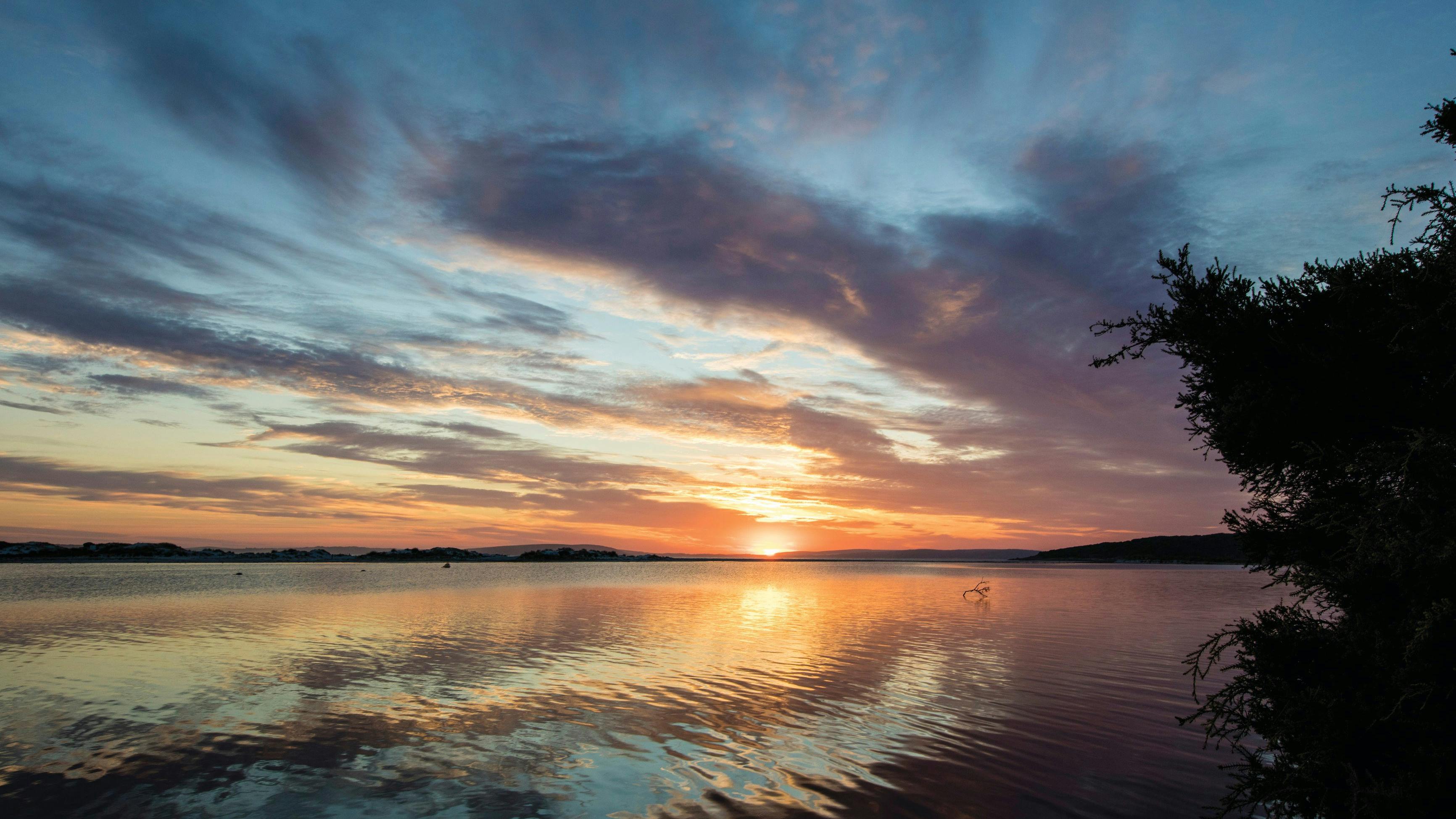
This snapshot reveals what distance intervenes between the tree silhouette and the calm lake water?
2.23 meters

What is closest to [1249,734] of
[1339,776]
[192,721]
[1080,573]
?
[1339,776]

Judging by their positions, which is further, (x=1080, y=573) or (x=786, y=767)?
(x=1080, y=573)

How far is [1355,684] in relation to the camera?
960 cm

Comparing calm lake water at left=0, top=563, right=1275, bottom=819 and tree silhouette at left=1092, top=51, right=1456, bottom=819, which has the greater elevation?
tree silhouette at left=1092, top=51, right=1456, bottom=819

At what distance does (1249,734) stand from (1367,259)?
32.8ft

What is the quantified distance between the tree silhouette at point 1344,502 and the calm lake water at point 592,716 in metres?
2.23

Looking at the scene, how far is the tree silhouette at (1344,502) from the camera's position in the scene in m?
8.71

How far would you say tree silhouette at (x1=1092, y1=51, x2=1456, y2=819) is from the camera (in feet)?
28.6

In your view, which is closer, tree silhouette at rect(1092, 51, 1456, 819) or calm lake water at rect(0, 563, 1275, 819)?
tree silhouette at rect(1092, 51, 1456, 819)

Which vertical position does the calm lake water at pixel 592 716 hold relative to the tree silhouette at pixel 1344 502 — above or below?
below

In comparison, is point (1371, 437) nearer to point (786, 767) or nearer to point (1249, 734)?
point (1249, 734)

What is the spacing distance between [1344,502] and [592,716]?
47.5ft

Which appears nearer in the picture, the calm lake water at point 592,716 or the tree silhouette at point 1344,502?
the tree silhouette at point 1344,502

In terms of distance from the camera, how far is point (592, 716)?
15.6 metres
